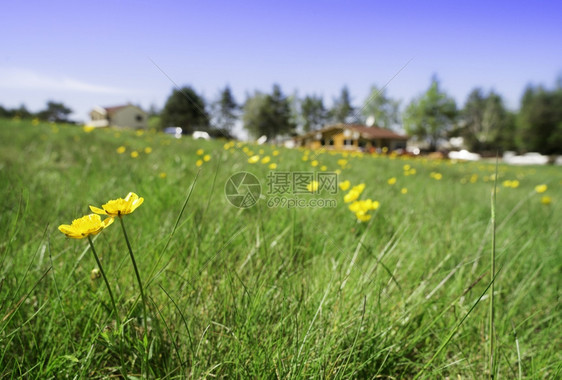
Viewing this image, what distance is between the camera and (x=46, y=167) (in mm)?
2719

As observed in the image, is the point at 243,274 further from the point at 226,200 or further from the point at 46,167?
the point at 46,167

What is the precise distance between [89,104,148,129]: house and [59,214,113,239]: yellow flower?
47361 mm

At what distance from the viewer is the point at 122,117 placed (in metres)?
45.3

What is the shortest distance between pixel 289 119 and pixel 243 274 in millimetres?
2259

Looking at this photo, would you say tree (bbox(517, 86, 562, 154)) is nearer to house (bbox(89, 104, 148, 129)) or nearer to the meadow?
the meadow

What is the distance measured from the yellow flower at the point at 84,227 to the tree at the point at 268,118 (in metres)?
1.82

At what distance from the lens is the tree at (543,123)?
35812mm

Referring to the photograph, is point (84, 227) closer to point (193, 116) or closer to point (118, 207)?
point (118, 207)

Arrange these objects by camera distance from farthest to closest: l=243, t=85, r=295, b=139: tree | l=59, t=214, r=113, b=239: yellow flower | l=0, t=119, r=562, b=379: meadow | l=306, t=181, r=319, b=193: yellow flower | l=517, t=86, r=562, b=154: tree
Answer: l=517, t=86, r=562, b=154: tree → l=243, t=85, r=295, b=139: tree → l=306, t=181, r=319, b=193: yellow flower → l=0, t=119, r=562, b=379: meadow → l=59, t=214, r=113, b=239: yellow flower

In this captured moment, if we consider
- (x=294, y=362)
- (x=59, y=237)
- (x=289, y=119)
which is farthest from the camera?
(x=289, y=119)

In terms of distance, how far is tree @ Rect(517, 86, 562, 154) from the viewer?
35.8 meters

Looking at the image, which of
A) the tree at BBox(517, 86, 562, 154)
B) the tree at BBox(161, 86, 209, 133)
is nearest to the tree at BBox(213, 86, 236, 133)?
the tree at BBox(161, 86, 209, 133)

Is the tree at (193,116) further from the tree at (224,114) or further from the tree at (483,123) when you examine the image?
the tree at (483,123)

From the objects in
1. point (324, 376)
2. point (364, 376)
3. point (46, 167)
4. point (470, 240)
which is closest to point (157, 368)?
point (324, 376)
